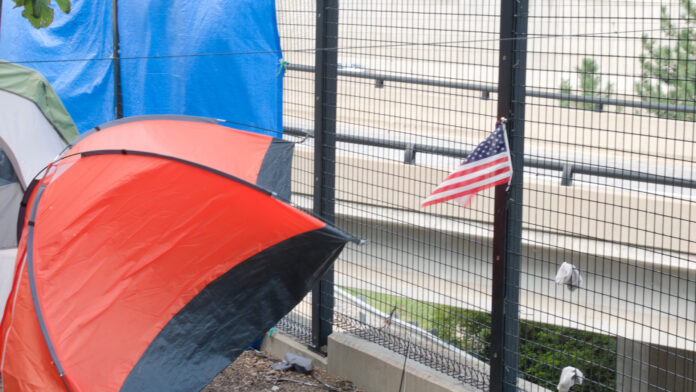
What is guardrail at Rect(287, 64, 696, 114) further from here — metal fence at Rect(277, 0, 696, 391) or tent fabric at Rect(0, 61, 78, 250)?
tent fabric at Rect(0, 61, 78, 250)

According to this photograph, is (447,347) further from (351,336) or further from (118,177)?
(118,177)

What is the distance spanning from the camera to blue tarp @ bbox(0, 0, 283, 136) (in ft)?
20.7

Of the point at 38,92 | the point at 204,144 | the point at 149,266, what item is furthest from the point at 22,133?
the point at 149,266

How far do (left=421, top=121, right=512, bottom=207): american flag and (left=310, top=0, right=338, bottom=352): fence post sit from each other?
1.59 meters

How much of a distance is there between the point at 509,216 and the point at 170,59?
3.66m

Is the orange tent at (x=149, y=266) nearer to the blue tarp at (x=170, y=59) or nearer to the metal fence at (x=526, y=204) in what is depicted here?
the metal fence at (x=526, y=204)

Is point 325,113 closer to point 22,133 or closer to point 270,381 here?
point 270,381

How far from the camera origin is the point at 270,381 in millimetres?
5695

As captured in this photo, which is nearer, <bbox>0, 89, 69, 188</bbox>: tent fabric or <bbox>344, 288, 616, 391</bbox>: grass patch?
<bbox>344, 288, 616, 391</bbox>: grass patch

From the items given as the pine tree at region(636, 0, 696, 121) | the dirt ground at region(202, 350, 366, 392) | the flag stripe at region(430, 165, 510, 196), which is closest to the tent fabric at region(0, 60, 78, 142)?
the dirt ground at region(202, 350, 366, 392)

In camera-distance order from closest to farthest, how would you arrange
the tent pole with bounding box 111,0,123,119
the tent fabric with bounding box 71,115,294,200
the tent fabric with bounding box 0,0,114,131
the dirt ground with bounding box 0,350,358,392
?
1. the tent fabric with bounding box 71,115,294,200
2. the dirt ground with bounding box 0,350,358,392
3. the tent pole with bounding box 111,0,123,119
4. the tent fabric with bounding box 0,0,114,131

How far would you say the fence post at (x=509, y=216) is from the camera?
4.27m

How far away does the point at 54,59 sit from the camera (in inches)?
304

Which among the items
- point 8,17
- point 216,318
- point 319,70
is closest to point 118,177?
point 216,318
